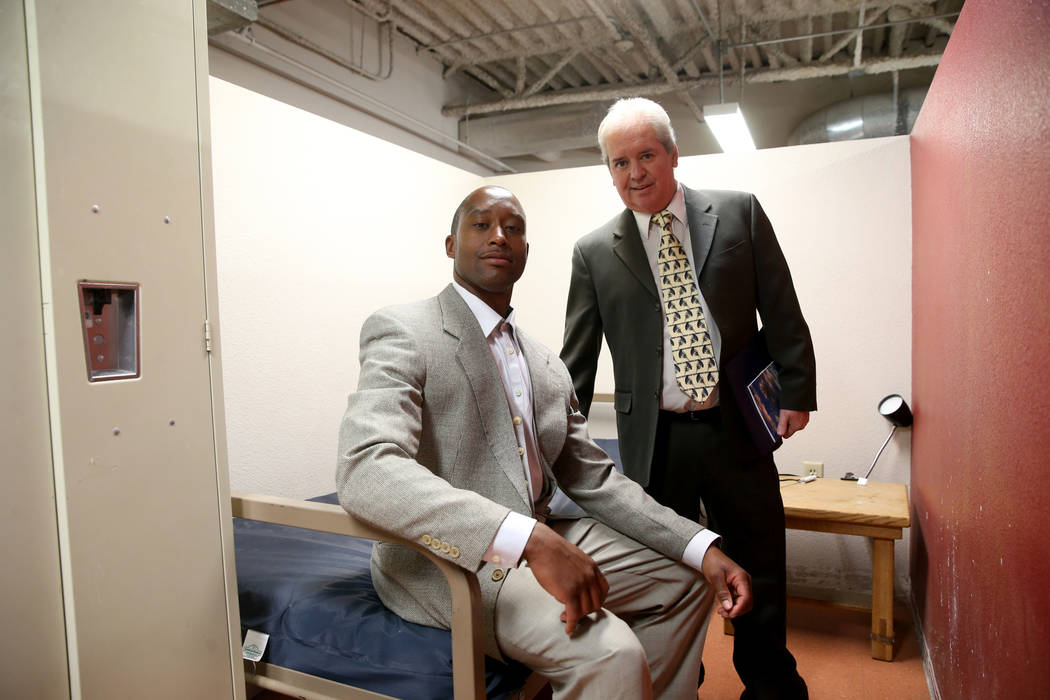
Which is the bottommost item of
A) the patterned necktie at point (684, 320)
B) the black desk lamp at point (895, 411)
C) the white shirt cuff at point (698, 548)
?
the white shirt cuff at point (698, 548)

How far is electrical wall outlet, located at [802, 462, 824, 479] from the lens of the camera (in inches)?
131

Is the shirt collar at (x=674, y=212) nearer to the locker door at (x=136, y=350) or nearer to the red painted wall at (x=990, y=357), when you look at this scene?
the red painted wall at (x=990, y=357)

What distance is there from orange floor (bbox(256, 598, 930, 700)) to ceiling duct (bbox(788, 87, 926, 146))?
341 cm

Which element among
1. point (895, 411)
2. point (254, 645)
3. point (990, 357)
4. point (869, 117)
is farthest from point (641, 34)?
point (254, 645)

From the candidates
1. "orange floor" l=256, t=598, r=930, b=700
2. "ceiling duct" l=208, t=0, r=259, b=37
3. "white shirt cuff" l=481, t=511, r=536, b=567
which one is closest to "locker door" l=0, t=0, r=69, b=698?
"white shirt cuff" l=481, t=511, r=536, b=567

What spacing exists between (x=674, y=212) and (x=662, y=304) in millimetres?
263

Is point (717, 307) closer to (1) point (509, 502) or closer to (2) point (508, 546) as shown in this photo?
(1) point (509, 502)

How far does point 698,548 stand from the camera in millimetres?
1552

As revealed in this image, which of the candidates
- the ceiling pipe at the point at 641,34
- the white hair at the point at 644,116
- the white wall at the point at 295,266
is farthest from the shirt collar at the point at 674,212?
the ceiling pipe at the point at 641,34

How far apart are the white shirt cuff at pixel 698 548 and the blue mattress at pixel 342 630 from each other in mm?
432

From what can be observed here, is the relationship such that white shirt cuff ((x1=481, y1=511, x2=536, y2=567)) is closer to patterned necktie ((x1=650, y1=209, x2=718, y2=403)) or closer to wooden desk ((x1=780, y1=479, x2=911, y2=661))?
patterned necktie ((x1=650, y1=209, x2=718, y2=403))

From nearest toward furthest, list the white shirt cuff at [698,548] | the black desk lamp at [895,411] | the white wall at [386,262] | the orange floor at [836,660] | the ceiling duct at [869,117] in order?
1. the white shirt cuff at [698,548]
2. the orange floor at [836,660]
3. the white wall at [386,262]
4. the black desk lamp at [895,411]
5. the ceiling duct at [869,117]

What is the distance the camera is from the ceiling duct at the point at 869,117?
16.4 ft

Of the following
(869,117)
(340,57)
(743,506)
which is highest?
(340,57)
